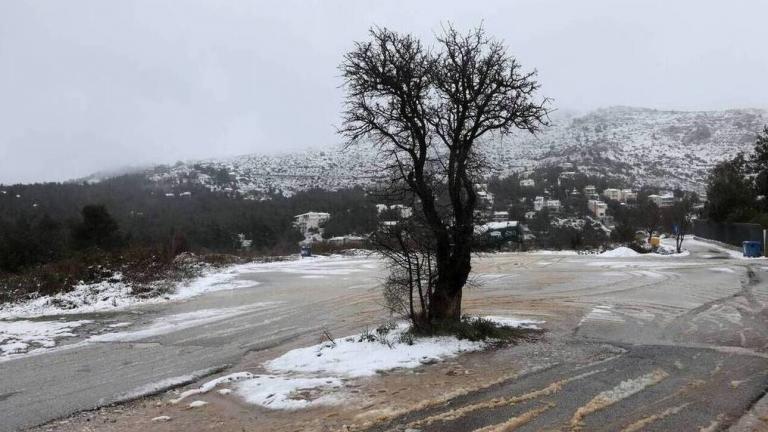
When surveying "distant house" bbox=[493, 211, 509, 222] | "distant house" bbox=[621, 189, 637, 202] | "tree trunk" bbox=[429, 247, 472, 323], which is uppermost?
"distant house" bbox=[621, 189, 637, 202]

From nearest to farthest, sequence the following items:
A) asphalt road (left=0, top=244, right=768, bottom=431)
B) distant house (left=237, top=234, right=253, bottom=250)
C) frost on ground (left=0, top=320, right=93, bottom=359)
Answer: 1. asphalt road (left=0, top=244, right=768, bottom=431)
2. frost on ground (left=0, top=320, right=93, bottom=359)
3. distant house (left=237, top=234, right=253, bottom=250)

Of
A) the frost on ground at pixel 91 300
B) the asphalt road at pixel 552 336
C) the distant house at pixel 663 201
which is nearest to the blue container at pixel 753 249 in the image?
the asphalt road at pixel 552 336

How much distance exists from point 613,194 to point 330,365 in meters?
123

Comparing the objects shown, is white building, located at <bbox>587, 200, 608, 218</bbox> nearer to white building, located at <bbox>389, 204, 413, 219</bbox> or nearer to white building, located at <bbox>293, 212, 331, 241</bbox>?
white building, located at <bbox>293, 212, 331, 241</bbox>

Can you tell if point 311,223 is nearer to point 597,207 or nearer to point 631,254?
point 597,207

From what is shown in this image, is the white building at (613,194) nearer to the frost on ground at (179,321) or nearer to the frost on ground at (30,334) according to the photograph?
the frost on ground at (179,321)

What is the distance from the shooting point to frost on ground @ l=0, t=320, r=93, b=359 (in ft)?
44.1

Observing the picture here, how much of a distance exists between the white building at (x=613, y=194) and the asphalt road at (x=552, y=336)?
97.9 meters

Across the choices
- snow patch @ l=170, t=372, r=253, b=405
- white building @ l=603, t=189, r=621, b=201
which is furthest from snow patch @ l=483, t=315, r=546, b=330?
white building @ l=603, t=189, r=621, b=201

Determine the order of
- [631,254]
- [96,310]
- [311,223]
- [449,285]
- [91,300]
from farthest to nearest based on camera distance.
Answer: [311,223] < [631,254] < [91,300] < [96,310] < [449,285]

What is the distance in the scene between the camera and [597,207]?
10569 centimetres

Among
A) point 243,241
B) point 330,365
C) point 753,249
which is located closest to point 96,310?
point 330,365

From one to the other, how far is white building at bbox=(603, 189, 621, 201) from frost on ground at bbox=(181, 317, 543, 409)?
371 ft

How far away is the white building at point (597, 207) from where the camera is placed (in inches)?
3886
